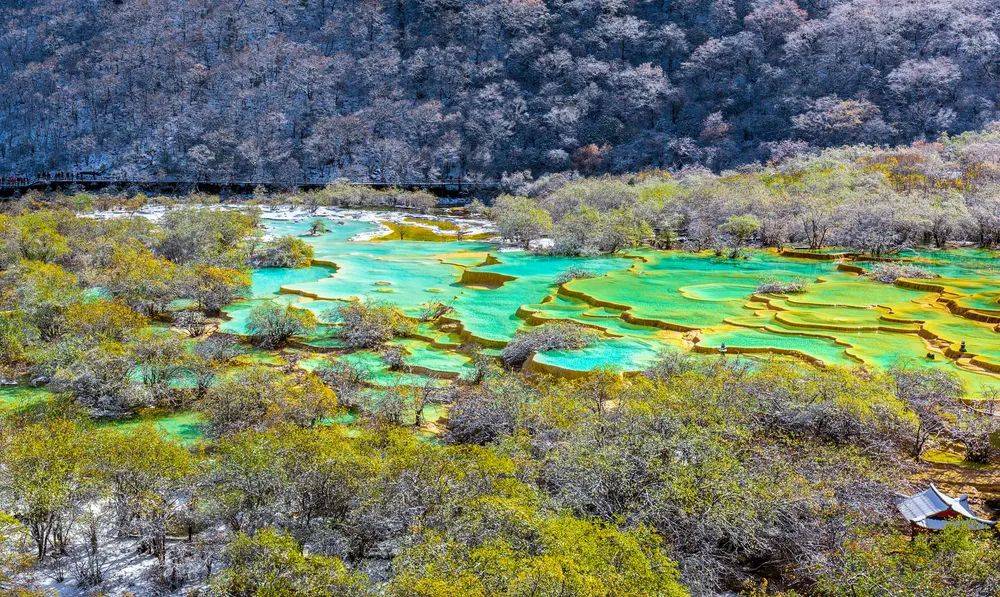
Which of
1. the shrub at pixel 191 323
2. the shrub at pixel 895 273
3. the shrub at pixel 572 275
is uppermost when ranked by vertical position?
the shrub at pixel 895 273

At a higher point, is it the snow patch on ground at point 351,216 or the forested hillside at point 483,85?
the forested hillside at point 483,85

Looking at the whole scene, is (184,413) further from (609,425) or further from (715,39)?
(715,39)

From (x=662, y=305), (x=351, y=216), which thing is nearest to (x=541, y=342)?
(x=662, y=305)

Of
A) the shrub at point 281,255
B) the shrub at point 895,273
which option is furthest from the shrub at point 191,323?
the shrub at point 895,273

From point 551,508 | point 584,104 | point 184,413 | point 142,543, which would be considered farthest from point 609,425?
point 584,104

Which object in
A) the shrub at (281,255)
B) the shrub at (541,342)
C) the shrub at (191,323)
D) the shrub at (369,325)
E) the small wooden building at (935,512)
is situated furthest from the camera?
the shrub at (281,255)

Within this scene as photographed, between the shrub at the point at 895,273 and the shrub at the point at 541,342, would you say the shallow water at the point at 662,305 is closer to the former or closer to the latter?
the shrub at the point at 541,342

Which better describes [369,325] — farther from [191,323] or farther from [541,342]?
[191,323]
